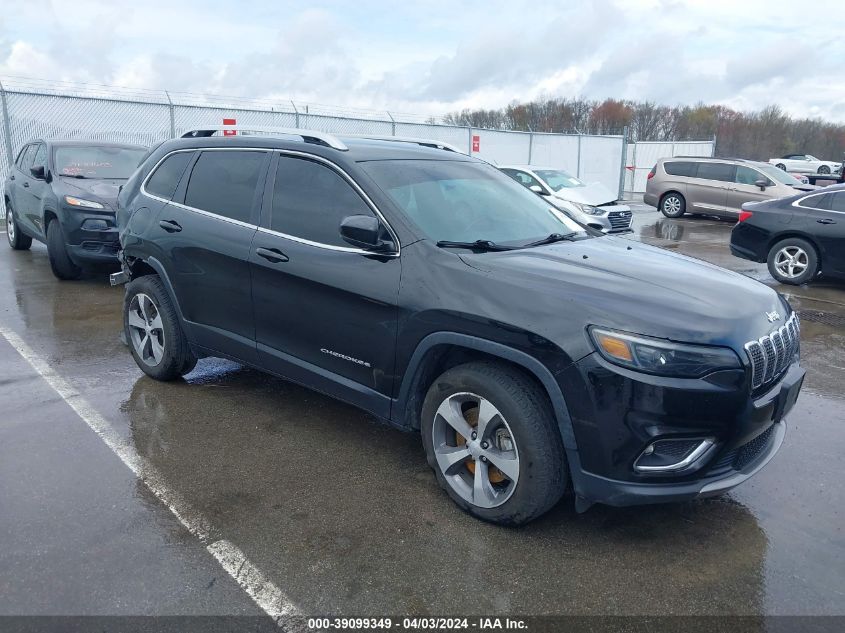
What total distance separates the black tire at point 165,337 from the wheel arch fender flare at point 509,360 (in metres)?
2.14

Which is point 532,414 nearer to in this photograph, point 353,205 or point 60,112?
point 353,205

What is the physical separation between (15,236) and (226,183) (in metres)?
8.16

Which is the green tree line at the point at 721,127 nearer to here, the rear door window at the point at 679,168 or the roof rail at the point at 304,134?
the rear door window at the point at 679,168

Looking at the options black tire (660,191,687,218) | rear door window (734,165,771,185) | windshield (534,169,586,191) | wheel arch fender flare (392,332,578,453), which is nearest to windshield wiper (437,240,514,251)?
wheel arch fender flare (392,332,578,453)

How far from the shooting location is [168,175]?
4996mm

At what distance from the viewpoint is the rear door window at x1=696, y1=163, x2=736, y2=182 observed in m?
18.1

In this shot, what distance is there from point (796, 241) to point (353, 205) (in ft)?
25.3

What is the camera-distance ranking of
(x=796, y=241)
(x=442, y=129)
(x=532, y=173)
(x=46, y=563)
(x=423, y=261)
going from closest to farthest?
(x=46, y=563)
(x=423, y=261)
(x=796, y=241)
(x=532, y=173)
(x=442, y=129)

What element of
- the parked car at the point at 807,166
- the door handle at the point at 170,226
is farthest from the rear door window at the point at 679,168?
the parked car at the point at 807,166

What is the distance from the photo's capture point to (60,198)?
8.31 meters

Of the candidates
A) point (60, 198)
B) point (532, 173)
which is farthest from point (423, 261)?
point (532, 173)

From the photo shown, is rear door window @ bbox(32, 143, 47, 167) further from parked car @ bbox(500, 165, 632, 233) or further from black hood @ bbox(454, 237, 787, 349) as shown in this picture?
black hood @ bbox(454, 237, 787, 349)

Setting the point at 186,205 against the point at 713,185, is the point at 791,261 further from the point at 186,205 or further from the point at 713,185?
the point at 713,185

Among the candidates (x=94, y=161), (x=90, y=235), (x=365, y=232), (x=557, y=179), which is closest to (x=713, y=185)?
(x=557, y=179)
